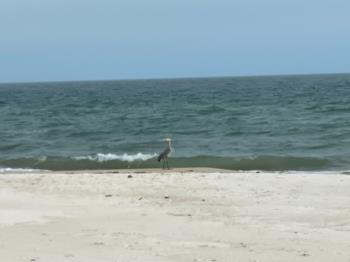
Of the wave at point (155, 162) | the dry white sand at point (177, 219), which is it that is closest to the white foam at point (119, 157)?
the wave at point (155, 162)

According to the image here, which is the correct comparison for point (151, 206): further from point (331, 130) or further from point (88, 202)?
point (331, 130)

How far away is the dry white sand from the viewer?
7.48 meters

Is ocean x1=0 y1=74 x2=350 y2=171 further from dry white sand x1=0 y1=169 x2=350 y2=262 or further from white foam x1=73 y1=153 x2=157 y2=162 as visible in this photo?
dry white sand x1=0 y1=169 x2=350 y2=262

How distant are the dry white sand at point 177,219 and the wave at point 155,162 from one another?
5.33 m

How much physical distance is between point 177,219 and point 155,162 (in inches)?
443

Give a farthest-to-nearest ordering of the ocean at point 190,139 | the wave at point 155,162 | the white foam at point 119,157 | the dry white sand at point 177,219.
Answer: the white foam at point 119,157, the ocean at point 190,139, the wave at point 155,162, the dry white sand at point 177,219

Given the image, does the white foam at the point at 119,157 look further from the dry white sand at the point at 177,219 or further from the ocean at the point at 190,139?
the dry white sand at the point at 177,219

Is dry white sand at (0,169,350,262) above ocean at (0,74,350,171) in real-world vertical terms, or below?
above

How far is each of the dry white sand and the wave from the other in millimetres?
5326

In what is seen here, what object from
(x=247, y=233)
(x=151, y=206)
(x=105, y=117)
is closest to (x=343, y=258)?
(x=247, y=233)

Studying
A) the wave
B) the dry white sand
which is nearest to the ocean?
the wave

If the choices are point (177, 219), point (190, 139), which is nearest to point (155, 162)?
point (190, 139)

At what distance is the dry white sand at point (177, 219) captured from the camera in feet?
24.5

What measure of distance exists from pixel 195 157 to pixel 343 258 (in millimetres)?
13835
